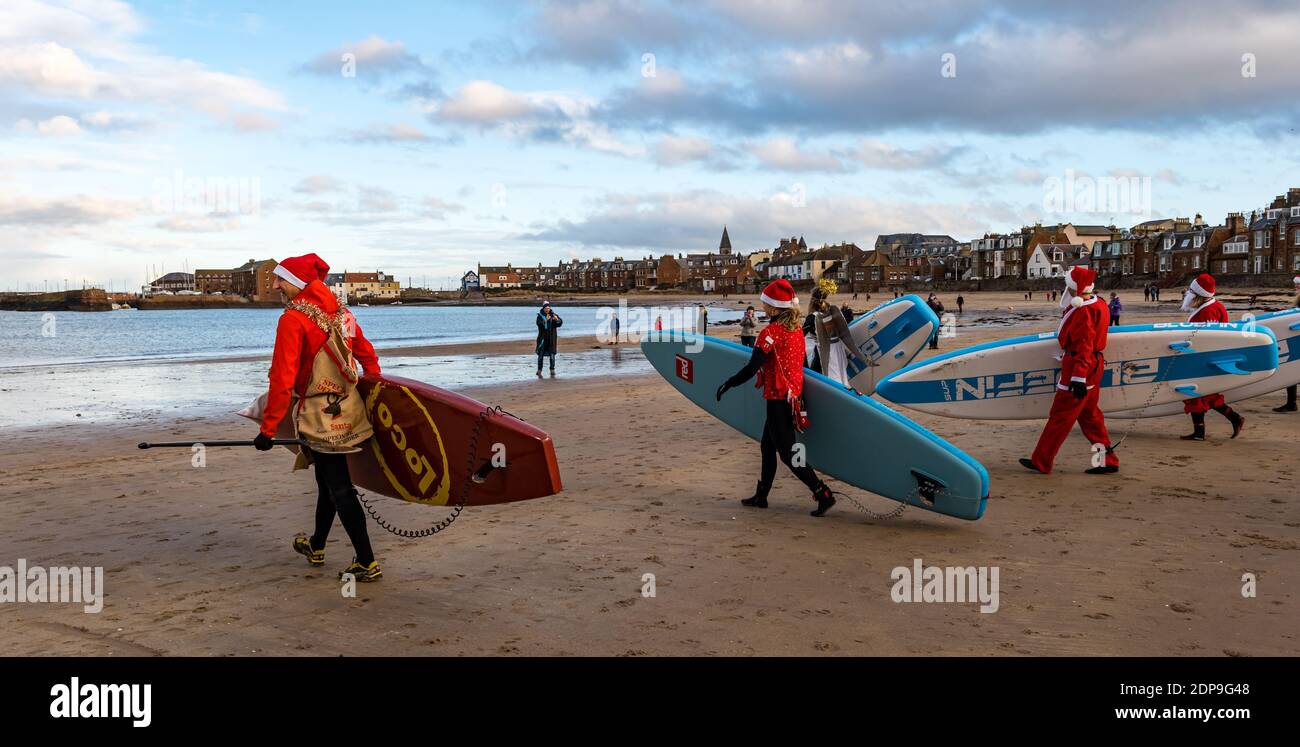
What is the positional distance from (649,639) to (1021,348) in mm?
6435

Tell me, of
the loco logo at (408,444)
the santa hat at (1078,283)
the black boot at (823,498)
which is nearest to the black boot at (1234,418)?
the santa hat at (1078,283)

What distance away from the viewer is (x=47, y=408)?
50.2ft

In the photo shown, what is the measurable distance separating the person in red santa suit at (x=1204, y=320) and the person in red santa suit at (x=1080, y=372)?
233 cm

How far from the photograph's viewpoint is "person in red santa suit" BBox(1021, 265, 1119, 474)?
7.46 metres

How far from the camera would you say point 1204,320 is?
10016 mm

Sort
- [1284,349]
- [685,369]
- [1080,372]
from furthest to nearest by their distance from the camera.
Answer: [1284,349], [685,369], [1080,372]

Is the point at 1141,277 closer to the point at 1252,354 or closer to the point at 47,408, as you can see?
the point at 1252,354

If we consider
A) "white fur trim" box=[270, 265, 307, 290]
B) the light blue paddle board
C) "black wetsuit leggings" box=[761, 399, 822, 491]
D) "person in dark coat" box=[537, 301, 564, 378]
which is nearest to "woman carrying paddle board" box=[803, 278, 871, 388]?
Answer: the light blue paddle board

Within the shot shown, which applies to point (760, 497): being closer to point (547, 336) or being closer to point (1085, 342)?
point (1085, 342)

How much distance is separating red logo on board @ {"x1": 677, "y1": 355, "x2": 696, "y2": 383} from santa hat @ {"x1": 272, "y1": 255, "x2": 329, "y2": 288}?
4397mm

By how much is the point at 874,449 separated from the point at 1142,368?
4405mm

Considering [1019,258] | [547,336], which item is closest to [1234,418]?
[547,336]

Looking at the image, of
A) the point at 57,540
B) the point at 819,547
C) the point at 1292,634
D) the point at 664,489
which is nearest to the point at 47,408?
the point at 57,540

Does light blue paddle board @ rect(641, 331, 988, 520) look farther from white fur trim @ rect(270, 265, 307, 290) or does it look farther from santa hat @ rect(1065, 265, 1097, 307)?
white fur trim @ rect(270, 265, 307, 290)
